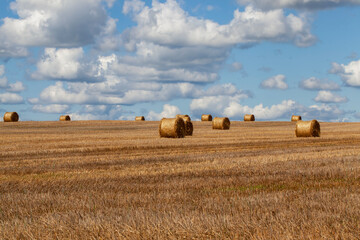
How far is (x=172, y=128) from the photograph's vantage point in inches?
1319

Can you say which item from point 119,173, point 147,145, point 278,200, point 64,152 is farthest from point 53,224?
point 147,145

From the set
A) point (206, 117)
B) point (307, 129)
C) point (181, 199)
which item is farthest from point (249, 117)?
point (181, 199)

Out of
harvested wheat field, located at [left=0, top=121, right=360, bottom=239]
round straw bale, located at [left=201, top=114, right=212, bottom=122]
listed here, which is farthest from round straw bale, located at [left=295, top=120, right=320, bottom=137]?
round straw bale, located at [left=201, top=114, right=212, bottom=122]

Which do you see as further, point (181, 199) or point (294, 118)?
point (294, 118)

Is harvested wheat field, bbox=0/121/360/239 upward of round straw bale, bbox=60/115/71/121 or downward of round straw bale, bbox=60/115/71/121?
downward

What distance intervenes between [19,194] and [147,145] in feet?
54.2

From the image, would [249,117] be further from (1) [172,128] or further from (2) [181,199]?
(2) [181,199]

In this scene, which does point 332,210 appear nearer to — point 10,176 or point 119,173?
point 119,173

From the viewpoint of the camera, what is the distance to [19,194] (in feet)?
32.2

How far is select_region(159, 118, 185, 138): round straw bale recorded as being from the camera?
33531 millimetres

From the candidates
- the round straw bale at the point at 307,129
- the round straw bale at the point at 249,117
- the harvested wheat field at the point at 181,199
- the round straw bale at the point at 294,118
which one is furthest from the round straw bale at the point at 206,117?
the harvested wheat field at the point at 181,199

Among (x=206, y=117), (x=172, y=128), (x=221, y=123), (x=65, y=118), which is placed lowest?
(x=172, y=128)

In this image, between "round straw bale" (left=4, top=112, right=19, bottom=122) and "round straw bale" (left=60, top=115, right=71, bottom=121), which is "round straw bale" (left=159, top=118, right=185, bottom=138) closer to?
"round straw bale" (left=4, top=112, right=19, bottom=122)

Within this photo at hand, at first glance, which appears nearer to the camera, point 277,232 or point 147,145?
point 277,232
